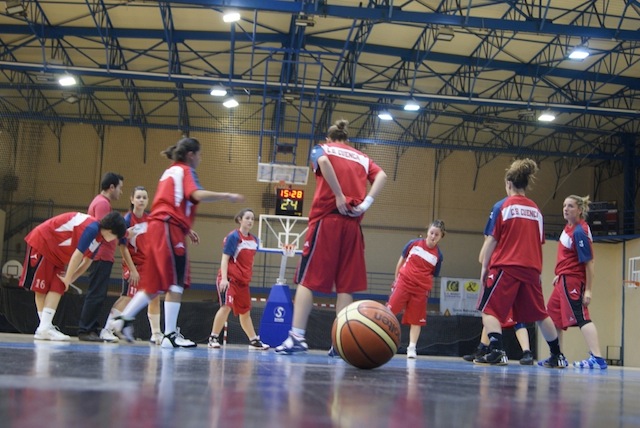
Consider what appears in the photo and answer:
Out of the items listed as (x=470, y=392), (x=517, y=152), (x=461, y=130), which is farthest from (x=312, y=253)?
(x=461, y=130)

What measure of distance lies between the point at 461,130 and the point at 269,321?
1765 centimetres

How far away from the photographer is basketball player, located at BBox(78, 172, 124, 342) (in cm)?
770

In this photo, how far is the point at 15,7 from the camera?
55.7ft

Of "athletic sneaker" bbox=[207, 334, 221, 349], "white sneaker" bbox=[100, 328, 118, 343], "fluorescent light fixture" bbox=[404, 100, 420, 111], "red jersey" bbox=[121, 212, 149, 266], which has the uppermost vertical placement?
"fluorescent light fixture" bbox=[404, 100, 420, 111]

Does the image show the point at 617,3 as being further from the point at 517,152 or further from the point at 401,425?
the point at 401,425

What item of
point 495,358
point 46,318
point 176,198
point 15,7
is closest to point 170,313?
point 176,198

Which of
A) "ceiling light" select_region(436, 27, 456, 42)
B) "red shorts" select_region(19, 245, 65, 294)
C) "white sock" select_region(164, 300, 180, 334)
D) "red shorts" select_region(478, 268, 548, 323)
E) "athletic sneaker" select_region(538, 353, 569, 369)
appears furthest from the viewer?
"ceiling light" select_region(436, 27, 456, 42)

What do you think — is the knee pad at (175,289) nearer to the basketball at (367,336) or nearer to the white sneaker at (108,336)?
the basketball at (367,336)

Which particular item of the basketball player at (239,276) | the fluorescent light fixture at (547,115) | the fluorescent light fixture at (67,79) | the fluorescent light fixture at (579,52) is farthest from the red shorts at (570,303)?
the fluorescent light fixture at (67,79)

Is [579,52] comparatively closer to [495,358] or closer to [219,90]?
[219,90]

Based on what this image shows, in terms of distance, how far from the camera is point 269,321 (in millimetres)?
11656

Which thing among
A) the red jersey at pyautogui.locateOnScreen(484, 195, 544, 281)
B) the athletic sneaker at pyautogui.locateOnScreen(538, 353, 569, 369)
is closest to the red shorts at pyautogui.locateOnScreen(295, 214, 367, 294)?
the red jersey at pyautogui.locateOnScreen(484, 195, 544, 281)

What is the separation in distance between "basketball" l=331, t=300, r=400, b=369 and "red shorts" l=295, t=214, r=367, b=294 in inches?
44.1

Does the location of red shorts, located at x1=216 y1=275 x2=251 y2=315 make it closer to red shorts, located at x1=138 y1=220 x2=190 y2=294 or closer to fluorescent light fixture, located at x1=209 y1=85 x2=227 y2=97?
red shorts, located at x1=138 y1=220 x2=190 y2=294
